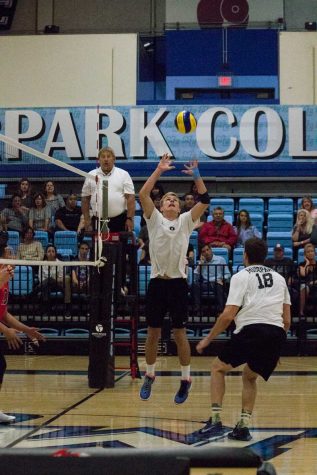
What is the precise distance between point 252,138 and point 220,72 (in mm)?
2705

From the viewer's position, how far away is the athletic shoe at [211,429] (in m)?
7.60

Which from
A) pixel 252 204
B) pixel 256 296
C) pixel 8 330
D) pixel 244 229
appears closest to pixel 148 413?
pixel 8 330

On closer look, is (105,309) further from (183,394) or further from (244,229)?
(244,229)

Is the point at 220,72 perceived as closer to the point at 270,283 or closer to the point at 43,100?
the point at 43,100

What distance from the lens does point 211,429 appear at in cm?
766

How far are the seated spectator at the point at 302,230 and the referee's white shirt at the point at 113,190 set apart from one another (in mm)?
6919

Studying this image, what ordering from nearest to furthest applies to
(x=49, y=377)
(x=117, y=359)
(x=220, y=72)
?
(x=49, y=377), (x=117, y=359), (x=220, y=72)

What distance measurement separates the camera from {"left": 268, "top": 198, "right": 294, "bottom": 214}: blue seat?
20.2 m

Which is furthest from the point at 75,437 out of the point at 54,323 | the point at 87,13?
the point at 87,13

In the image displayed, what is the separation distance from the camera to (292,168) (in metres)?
21.0

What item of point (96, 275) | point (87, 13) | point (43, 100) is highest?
point (87, 13)

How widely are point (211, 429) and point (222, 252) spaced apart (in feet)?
33.3

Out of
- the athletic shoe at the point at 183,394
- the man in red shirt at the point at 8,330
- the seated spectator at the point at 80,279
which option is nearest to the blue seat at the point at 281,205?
the seated spectator at the point at 80,279

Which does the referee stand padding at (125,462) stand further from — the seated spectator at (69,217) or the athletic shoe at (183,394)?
the seated spectator at (69,217)
